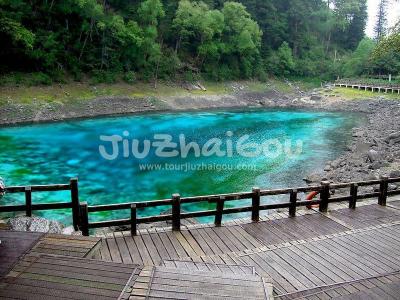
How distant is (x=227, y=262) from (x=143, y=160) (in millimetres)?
15929

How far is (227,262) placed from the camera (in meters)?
7.18

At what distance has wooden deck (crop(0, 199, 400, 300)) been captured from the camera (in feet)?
17.5

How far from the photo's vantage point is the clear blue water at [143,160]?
1717 cm

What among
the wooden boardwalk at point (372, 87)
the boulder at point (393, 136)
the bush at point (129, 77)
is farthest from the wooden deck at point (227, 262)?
the wooden boardwalk at point (372, 87)

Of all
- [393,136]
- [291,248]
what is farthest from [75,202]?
[393,136]

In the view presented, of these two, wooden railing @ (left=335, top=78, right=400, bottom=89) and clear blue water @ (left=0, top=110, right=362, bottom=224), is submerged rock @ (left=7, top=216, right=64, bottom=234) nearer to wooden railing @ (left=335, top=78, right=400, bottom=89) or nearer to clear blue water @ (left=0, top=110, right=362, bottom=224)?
clear blue water @ (left=0, top=110, right=362, bottom=224)

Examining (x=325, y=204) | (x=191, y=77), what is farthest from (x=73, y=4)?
(x=325, y=204)

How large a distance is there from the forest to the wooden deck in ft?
26.7

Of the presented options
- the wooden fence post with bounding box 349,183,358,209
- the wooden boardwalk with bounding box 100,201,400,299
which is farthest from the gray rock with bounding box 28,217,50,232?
the wooden fence post with bounding box 349,183,358,209

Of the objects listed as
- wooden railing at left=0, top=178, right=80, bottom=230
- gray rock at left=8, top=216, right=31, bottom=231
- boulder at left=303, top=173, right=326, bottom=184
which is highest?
wooden railing at left=0, top=178, right=80, bottom=230

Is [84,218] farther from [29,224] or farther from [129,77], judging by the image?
[129,77]

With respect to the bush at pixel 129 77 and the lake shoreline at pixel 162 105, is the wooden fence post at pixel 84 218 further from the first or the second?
the bush at pixel 129 77

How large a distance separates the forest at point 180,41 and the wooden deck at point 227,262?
26.7ft

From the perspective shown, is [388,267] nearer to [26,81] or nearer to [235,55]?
[26,81]
